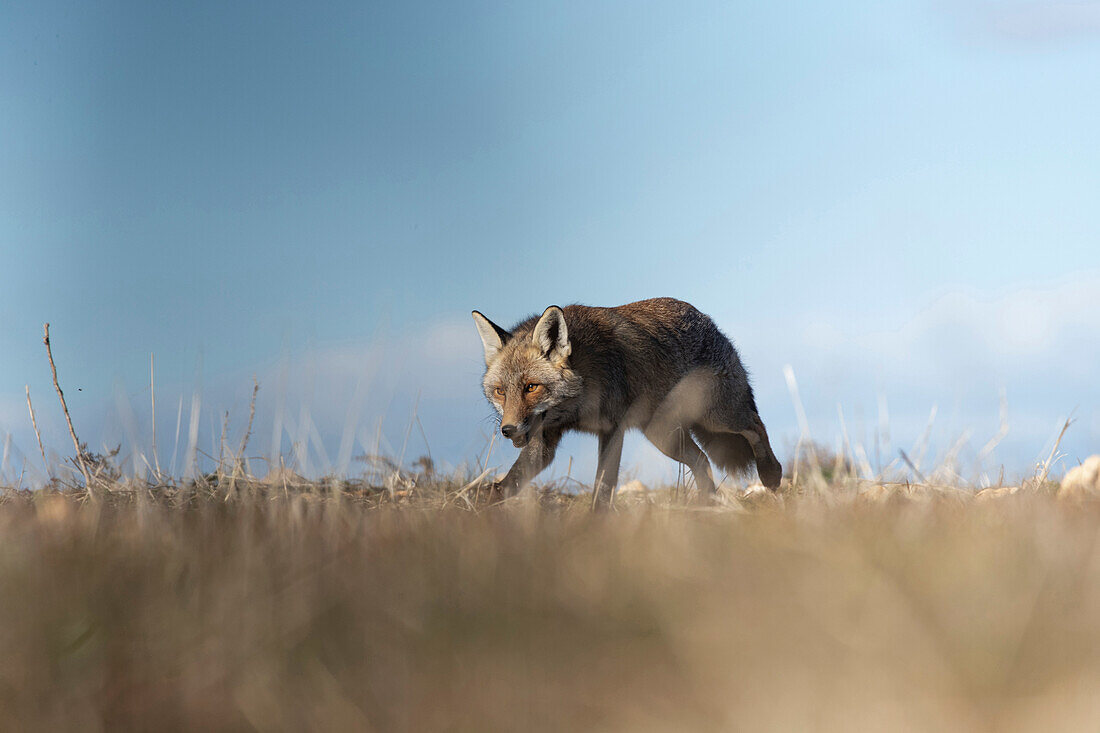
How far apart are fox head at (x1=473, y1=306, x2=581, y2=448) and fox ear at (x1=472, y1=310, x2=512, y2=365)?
279mm

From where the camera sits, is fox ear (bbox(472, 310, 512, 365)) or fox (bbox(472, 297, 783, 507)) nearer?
fox (bbox(472, 297, 783, 507))

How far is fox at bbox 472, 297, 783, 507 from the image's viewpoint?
6113 mm

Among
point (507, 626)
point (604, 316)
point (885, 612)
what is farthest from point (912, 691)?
point (604, 316)

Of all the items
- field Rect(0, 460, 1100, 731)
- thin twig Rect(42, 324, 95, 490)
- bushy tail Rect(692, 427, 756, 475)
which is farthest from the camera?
bushy tail Rect(692, 427, 756, 475)

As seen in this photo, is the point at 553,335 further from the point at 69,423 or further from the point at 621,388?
the point at 69,423

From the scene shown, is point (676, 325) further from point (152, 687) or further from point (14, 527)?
point (152, 687)

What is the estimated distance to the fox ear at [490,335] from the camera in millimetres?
6656

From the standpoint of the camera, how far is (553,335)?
20.3ft

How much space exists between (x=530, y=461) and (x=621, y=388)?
0.98 metres

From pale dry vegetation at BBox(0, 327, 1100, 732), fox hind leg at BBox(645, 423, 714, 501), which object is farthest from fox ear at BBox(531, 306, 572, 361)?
pale dry vegetation at BBox(0, 327, 1100, 732)

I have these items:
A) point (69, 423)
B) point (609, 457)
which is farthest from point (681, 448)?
point (69, 423)

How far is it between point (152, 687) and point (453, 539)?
1.05 metres

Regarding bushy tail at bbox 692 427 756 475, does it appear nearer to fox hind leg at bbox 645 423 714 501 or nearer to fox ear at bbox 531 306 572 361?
fox hind leg at bbox 645 423 714 501

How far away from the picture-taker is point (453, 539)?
2742mm
